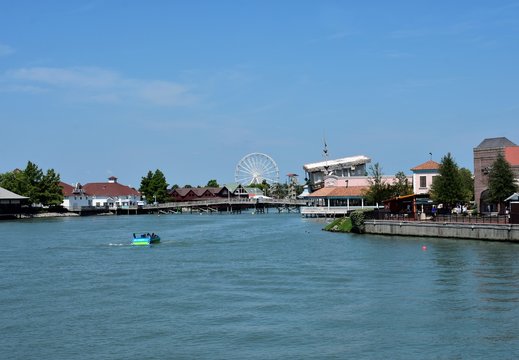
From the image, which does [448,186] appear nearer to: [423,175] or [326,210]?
[423,175]

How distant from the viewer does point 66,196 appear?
196 meters

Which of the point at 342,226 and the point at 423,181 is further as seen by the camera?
the point at 423,181

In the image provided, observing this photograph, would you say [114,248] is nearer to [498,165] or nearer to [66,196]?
[498,165]

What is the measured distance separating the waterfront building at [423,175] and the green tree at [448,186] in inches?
811

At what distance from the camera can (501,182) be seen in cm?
7544

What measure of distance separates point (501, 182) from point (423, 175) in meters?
31.3

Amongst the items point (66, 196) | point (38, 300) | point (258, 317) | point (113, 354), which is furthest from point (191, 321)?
point (66, 196)

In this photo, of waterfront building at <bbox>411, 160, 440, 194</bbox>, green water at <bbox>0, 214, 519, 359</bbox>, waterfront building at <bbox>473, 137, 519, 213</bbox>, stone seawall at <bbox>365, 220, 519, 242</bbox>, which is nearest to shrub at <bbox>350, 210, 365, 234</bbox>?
stone seawall at <bbox>365, 220, 519, 242</bbox>

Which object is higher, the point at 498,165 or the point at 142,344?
the point at 498,165

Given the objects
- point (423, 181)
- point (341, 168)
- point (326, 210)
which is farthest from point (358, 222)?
point (341, 168)

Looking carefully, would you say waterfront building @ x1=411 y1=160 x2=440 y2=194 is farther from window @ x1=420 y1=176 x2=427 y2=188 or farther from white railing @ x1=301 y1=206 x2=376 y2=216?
white railing @ x1=301 y1=206 x2=376 y2=216

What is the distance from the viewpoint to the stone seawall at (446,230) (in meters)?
59.9

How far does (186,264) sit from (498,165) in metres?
38.8

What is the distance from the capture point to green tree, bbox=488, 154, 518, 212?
75438 mm
